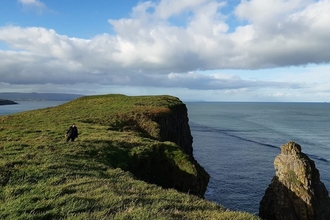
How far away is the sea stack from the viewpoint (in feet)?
76.3

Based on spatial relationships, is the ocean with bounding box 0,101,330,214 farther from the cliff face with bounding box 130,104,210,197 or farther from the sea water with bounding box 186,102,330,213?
the cliff face with bounding box 130,104,210,197

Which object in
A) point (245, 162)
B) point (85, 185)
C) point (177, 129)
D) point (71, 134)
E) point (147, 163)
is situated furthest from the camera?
point (245, 162)

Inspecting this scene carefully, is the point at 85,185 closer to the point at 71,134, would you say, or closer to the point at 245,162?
the point at 71,134

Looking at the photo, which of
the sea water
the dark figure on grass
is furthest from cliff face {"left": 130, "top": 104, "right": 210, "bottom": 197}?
the sea water

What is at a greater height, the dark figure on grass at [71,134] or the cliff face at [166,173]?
the dark figure on grass at [71,134]

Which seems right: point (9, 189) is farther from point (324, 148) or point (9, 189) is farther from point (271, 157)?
point (324, 148)

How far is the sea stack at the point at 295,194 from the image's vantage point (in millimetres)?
23250

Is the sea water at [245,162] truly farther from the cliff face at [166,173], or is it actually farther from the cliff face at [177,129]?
the cliff face at [166,173]

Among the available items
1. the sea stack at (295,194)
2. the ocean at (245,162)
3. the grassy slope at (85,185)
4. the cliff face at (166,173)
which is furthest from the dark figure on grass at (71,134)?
the ocean at (245,162)

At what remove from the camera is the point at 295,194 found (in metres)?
23.7

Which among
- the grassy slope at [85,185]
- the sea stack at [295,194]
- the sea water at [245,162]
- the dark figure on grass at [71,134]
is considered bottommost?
the sea water at [245,162]

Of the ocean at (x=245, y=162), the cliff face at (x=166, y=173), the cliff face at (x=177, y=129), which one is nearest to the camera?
the cliff face at (x=166, y=173)

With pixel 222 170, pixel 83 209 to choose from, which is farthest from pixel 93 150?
pixel 222 170

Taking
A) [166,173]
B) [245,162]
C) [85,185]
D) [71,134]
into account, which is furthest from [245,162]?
[85,185]
